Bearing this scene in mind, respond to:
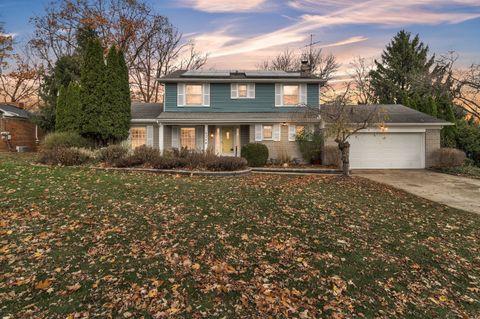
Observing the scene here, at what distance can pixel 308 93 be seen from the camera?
17016mm

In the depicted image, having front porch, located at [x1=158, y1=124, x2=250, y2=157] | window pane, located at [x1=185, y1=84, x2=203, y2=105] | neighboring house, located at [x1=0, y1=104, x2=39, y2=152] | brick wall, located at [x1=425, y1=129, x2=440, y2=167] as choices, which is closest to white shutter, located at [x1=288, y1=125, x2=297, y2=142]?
front porch, located at [x1=158, y1=124, x2=250, y2=157]

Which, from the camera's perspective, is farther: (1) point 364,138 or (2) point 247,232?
(1) point 364,138

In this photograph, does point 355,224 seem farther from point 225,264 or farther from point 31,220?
point 31,220

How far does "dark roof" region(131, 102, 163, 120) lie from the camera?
56.1ft

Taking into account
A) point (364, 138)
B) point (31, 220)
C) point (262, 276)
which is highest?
point (364, 138)

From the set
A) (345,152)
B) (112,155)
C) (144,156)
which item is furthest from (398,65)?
(112,155)

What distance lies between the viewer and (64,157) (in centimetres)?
1120

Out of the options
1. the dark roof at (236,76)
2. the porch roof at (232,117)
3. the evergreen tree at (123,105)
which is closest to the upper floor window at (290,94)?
the dark roof at (236,76)

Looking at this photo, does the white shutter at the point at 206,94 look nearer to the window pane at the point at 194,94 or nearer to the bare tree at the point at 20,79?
the window pane at the point at 194,94

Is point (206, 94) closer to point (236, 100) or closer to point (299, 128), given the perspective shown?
point (236, 100)

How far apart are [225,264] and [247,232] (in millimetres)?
1234

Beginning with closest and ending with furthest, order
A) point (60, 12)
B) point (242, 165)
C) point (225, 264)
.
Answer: point (225, 264) < point (242, 165) < point (60, 12)

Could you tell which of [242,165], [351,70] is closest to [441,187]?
[242,165]

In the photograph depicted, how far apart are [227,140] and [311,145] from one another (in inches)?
209
